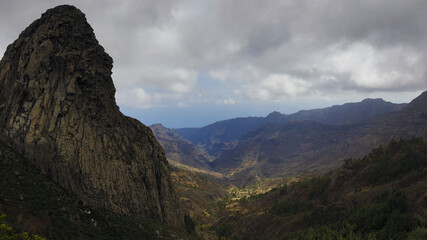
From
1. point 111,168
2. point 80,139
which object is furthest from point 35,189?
point 111,168

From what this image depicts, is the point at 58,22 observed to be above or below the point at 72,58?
above

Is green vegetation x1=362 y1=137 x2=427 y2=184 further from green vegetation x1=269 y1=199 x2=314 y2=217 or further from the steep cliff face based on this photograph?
the steep cliff face

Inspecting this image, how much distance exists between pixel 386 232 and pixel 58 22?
11755 centimetres

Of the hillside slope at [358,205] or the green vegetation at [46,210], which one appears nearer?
the green vegetation at [46,210]

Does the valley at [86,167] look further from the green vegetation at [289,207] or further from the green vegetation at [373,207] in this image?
the green vegetation at [289,207]

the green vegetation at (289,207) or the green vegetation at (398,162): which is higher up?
the green vegetation at (398,162)

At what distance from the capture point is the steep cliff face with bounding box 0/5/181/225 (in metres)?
62.3

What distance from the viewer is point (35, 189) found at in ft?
158

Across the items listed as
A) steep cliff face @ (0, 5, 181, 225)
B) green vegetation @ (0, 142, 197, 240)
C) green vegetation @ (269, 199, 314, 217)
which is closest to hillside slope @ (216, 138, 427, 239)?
green vegetation @ (269, 199, 314, 217)

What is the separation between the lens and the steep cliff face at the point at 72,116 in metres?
62.3

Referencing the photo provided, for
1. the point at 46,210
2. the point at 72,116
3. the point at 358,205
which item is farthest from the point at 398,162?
the point at 72,116

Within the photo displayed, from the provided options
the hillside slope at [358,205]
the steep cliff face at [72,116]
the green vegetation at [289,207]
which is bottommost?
the green vegetation at [289,207]

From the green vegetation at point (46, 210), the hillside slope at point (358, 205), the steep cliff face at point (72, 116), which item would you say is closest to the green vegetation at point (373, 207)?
the hillside slope at point (358, 205)

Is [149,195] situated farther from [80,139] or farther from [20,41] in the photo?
[20,41]
